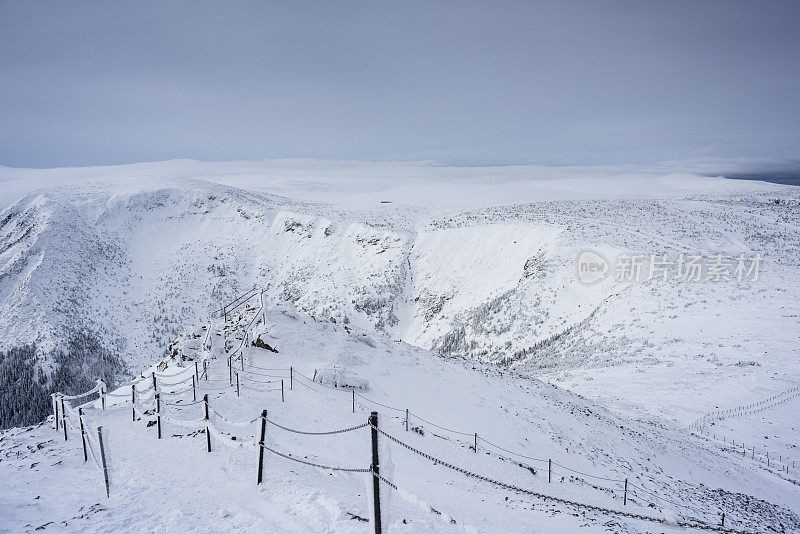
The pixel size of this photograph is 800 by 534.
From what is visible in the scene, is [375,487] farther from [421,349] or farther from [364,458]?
[421,349]

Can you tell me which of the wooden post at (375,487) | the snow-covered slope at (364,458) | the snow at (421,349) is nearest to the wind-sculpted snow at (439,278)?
the snow at (421,349)

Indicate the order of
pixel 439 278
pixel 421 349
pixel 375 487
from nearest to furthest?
pixel 375 487
pixel 421 349
pixel 439 278

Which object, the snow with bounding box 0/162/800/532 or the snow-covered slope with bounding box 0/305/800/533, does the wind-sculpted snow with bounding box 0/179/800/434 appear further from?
the snow-covered slope with bounding box 0/305/800/533

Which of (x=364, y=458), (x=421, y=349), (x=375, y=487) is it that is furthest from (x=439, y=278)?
(x=375, y=487)

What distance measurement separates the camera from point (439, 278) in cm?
5544

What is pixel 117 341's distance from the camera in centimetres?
5997

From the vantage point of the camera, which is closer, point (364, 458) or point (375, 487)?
point (375, 487)

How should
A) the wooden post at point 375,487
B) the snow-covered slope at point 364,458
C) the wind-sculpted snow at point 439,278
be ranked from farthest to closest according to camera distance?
1. the wind-sculpted snow at point 439,278
2. the snow-covered slope at point 364,458
3. the wooden post at point 375,487

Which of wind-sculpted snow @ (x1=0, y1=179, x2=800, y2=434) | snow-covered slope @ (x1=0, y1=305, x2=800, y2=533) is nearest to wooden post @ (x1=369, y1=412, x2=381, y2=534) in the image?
snow-covered slope @ (x1=0, y1=305, x2=800, y2=533)

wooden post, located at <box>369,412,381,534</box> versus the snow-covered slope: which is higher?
wooden post, located at <box>369,412,381,534</box>

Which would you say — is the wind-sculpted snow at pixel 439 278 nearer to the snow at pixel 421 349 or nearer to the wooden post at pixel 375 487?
the snow at pixel 421 349

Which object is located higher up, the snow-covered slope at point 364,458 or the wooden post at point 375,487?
the wooden post at point 375,487

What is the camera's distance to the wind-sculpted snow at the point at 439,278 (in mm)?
32594

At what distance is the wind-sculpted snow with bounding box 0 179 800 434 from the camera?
32.6 metres
